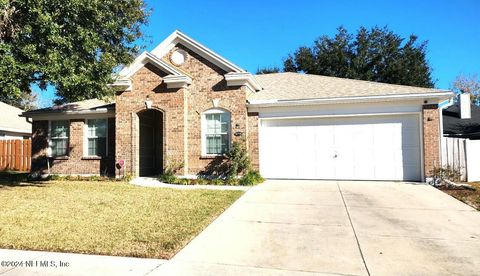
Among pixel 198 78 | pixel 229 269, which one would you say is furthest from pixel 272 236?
pixel 198 78

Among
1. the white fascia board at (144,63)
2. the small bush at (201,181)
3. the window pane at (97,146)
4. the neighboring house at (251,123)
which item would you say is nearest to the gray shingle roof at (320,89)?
the neighboring house at (251,123)

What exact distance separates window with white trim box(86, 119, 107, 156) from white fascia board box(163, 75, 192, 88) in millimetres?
4024

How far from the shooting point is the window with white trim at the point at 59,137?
1716cm

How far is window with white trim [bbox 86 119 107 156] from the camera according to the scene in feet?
54.1

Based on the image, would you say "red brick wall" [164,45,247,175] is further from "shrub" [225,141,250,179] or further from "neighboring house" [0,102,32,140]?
"neighboring house" [0,102,32,140]

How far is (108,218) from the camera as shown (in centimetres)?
791

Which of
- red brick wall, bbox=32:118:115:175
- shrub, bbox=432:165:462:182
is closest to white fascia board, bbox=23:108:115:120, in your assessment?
red brick wall, bbox=32:118:115:175

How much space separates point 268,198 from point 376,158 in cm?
560

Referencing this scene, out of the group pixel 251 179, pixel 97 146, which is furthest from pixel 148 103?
pixel 251 179

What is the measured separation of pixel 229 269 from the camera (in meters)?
5.04

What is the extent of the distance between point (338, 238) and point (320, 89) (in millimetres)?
10200

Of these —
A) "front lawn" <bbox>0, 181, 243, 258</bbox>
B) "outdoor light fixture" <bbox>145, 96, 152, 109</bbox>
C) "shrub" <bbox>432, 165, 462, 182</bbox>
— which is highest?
"outdoor light fixture" <bbox>145, 96, 152, 109</bbox>

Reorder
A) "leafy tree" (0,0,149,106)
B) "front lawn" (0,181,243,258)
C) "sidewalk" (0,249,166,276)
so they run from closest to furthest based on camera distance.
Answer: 1. "sidewalk" (0,249,166,276)
2. "front lawn" (0,181,243,258)
3. "leafy tree" (0,0,149,106)

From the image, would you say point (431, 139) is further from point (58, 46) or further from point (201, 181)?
point (58, 46)
